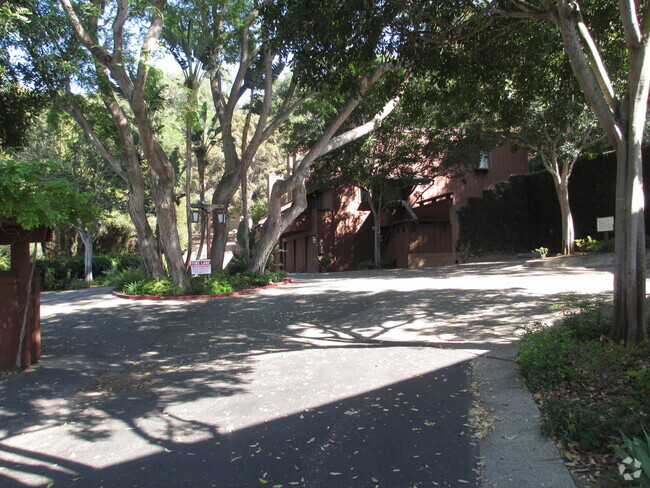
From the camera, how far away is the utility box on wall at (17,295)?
6160 millimetres

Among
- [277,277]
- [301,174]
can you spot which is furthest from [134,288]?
[301,174]

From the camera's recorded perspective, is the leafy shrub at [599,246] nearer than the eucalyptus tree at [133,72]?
No

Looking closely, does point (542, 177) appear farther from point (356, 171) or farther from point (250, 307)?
point (250, 307)

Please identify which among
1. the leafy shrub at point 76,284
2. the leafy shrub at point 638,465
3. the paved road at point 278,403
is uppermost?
the leafy shrub at point 638,465

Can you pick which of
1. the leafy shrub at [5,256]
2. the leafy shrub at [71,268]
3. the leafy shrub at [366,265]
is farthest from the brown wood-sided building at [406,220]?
the leafy shrub at [5,256]

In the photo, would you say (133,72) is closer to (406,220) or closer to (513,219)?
(406,220)

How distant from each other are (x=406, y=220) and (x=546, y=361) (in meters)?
20.5

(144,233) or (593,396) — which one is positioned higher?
(144,233)

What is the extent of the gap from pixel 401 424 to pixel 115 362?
483cm

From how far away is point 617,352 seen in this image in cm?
495

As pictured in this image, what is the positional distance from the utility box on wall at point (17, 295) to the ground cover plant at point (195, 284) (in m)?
7.47

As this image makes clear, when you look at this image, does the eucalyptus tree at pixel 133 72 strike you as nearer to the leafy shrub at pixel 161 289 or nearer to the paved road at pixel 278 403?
the leafy shrub at pixel 161 289

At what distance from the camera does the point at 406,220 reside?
24.9m

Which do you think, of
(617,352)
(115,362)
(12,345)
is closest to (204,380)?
(115,362)
